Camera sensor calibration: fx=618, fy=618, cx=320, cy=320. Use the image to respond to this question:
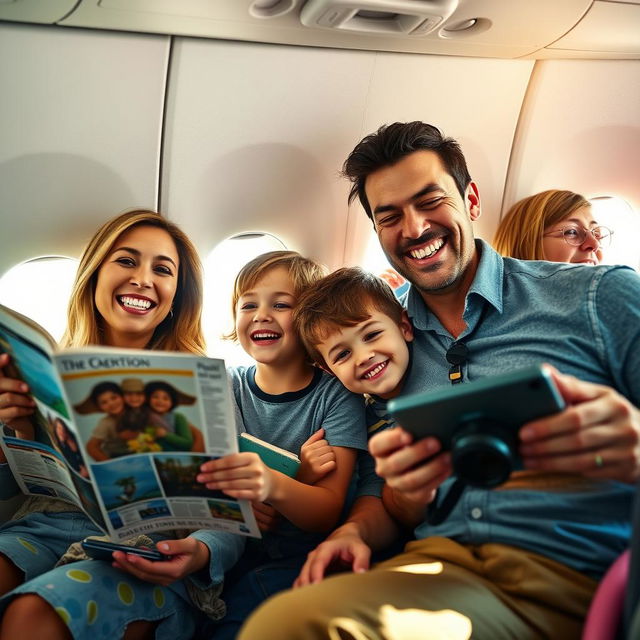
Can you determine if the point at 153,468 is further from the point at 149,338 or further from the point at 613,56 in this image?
the point at 613,56

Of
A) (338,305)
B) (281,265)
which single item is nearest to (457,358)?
(338,305)

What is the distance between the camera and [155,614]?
1630mm

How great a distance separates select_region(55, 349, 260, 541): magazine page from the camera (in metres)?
1.33

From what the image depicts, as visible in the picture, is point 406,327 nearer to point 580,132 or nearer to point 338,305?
point 338,305

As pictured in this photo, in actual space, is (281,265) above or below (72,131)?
below

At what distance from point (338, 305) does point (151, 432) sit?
80 centimetres

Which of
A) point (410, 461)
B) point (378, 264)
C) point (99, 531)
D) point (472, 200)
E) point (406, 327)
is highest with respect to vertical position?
point (472, 200)

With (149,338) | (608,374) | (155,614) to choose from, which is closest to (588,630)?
(608,374)

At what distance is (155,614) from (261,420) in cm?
72

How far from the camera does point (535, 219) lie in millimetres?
3301

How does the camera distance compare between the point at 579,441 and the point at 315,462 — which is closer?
the point at 579,441

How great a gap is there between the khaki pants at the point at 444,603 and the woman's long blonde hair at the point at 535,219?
7.06ft

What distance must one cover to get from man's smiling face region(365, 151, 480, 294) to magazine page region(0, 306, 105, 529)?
1.12 metres

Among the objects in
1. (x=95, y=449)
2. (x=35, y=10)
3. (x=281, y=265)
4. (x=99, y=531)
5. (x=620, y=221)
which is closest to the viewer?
(x=95, y=449)
